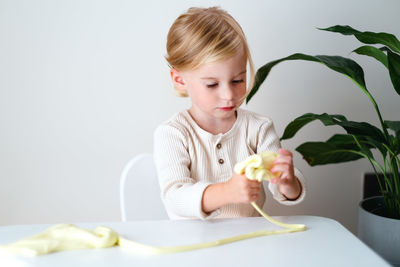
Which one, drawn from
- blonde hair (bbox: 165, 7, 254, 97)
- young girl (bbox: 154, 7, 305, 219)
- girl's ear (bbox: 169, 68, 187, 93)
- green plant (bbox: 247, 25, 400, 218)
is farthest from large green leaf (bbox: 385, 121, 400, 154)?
girl's ear (bbox: 169, 68, 187, 93)

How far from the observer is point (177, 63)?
99 cm

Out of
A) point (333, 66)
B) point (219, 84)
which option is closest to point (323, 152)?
point (333, 66)

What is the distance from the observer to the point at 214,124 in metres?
1.07

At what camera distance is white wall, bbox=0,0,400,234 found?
131cm

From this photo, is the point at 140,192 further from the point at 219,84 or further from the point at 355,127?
the point at 355,127

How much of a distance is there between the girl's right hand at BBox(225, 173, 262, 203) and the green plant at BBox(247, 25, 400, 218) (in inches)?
11.4

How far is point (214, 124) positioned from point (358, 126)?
35 centimetres

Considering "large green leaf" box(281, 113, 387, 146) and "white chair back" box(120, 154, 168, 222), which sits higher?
"large green leaf" box(281, 113, 387, 146)

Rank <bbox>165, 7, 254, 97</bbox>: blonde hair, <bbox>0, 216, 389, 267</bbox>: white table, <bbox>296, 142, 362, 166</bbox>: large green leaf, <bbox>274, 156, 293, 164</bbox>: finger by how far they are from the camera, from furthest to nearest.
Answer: <bbox>296, 142, 362, 166</bbox>: large green leaf → <bbox>165, 7, 254, 97</bbox>: blonde hair → <bbox>274, 156, 293, 164</bbox>: finger → <bbox>0, 216, 389, 267</bbox>: white table

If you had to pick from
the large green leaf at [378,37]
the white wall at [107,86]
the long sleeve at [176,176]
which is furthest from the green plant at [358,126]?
the white wall at [107,86]

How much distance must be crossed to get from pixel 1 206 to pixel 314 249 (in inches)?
44.4

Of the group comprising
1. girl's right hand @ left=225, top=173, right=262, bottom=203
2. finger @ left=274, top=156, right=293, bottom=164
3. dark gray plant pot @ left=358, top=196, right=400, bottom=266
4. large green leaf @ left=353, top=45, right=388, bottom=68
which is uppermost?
large green leaf @ left=353, top=45, right=388, bottom=68

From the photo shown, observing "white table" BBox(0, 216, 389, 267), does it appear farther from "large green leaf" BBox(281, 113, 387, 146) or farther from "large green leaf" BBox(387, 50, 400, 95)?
"large green leaf" BBox(387, 50, 400, 95)

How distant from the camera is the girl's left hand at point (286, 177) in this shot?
2.46ft
